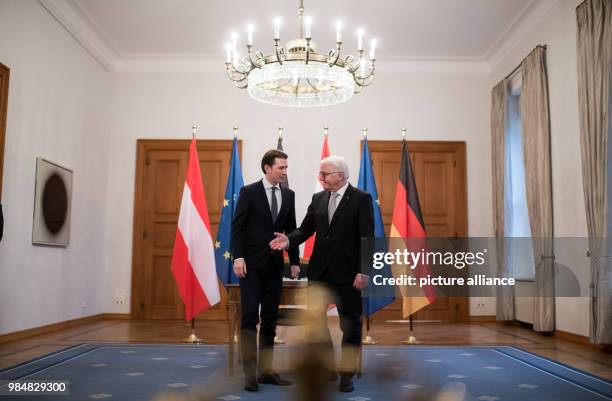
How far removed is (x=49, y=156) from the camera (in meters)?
5.98

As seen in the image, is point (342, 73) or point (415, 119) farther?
point (415, 119)

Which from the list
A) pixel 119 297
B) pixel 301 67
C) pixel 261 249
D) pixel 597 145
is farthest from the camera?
pixel 119 297

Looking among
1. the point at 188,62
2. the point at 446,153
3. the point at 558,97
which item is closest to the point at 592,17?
the point at 558,97

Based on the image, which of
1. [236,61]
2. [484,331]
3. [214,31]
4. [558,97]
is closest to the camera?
[236,61]

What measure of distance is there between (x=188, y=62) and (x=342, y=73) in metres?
3.83

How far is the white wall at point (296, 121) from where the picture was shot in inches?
305

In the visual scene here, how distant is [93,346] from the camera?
496 centimetres

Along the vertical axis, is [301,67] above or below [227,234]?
above

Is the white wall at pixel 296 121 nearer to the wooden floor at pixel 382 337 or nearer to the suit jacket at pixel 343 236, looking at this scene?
the wooden floor at pixel 382 337

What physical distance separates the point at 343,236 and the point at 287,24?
164 inches

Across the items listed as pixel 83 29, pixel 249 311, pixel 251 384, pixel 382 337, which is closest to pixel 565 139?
pixel 382 337

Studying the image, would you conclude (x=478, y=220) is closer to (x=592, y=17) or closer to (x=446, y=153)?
(x=446, y=153)

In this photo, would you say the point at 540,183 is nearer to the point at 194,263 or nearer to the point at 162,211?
the point at 194,263

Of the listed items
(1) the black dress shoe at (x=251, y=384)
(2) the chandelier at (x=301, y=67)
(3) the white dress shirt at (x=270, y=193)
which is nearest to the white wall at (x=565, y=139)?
(2) the chandelier at (x=301, y=67)
